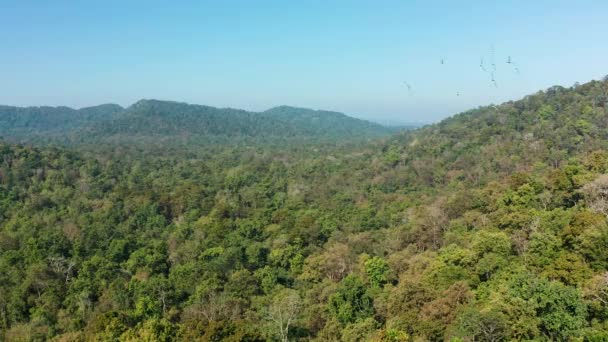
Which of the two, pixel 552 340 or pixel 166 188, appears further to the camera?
pixel 166 188

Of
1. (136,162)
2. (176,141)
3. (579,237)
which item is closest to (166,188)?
(136,162)

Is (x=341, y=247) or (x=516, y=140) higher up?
(x=516, y=140)

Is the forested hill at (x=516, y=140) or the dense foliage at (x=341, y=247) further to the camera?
the forested hill at (x=516, y=140)

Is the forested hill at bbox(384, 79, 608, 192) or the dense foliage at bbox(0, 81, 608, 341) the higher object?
the forested hill at bbox(384, 79, 608, 192)

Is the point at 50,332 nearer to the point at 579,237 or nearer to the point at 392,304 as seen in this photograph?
the point at 392,304

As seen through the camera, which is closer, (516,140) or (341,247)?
(341,247)

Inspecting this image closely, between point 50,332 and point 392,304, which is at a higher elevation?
point 392,304

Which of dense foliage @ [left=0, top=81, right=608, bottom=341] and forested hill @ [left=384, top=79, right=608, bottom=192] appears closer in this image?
dense foliage @ [left=0, top=81, right=608, bottom=341]

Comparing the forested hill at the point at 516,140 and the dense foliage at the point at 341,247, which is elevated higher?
the forested hill at the point at 516,140
